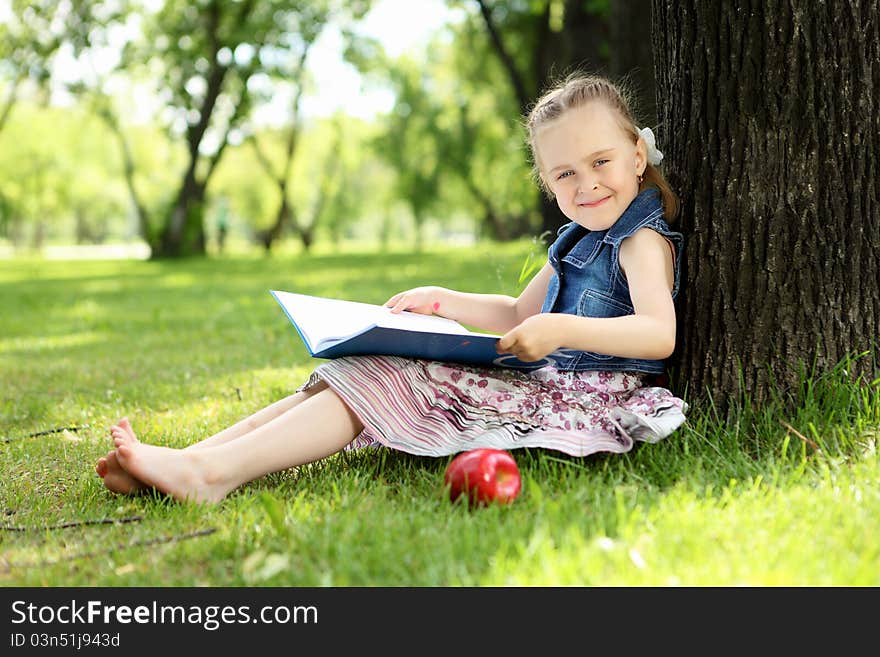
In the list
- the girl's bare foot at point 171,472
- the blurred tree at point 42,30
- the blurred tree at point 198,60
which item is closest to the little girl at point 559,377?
the girl's bare foot at point 171,472

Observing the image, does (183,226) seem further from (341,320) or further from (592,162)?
(592,162)

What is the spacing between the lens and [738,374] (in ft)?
8.89

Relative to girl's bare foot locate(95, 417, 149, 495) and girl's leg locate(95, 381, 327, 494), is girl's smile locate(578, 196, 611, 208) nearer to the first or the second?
girl's leg locate(95, 381, 327, 494)

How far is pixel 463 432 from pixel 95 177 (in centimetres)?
5563

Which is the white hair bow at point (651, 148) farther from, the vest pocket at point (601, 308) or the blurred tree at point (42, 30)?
the blurred tree at point (42, 30)

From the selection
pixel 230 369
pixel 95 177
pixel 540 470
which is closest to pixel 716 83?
pixel 540 470

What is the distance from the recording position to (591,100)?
263cm

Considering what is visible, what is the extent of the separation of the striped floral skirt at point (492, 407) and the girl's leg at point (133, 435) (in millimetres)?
76

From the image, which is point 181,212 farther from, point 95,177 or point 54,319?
point 95,177

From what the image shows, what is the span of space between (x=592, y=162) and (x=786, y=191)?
587mm

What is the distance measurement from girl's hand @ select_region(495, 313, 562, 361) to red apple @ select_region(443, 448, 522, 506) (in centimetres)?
27

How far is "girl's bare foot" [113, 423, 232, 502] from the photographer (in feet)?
7.84

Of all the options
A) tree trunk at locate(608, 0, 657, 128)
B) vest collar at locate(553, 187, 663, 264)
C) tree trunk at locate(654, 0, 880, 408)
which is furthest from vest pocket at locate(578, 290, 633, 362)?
tree trunk at locate(608, 0, 657, 128)

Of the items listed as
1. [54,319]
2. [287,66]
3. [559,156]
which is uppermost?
[287,66]
